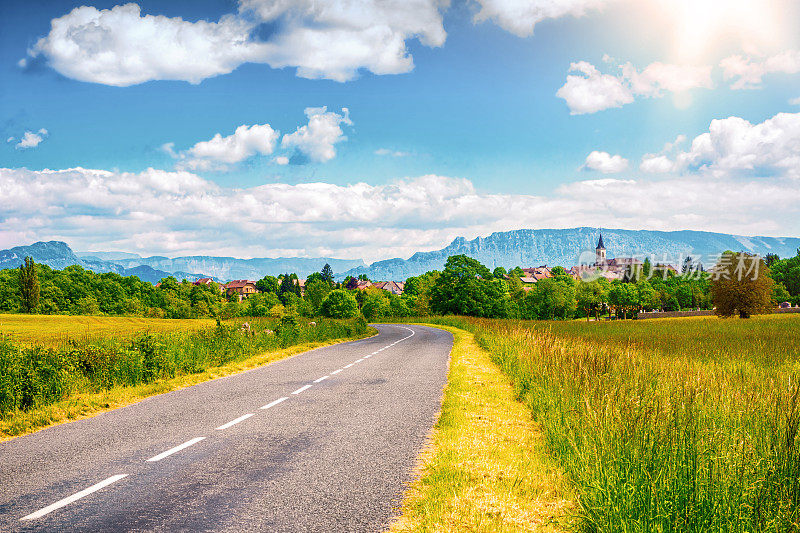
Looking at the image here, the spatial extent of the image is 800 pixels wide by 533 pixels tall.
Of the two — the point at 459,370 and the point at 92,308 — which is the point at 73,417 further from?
the point at 92,308

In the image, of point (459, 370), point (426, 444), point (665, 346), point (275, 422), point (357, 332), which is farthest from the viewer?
point (357, 332)

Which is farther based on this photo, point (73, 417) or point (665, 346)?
point (665, 346)

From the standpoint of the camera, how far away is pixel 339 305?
11075 centimetres

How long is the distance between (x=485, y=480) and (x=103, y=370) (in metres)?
10.9

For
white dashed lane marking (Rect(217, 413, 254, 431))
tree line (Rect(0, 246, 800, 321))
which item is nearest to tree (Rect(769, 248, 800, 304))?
tree line (Rect(0, 246, 800, 321))

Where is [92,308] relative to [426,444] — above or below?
below

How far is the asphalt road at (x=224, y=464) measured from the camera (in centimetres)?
464

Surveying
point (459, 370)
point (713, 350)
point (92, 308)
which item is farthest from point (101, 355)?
point (92, 308)

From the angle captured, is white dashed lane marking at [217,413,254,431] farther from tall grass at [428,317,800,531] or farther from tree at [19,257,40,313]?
tree at [19,257,40,313]

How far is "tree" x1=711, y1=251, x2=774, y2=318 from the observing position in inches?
2333

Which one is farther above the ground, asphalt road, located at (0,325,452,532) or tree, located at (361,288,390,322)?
asphalt road, located at (0,325,452,532)

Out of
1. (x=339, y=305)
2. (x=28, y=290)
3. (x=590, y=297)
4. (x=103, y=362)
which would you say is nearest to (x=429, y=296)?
(x=339, y=305)

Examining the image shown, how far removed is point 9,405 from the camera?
962 cm

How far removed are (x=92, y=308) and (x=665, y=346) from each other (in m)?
111
